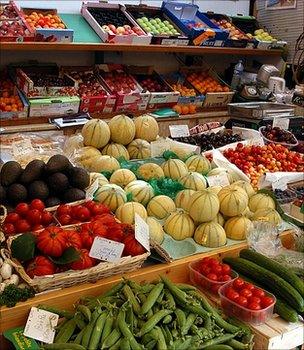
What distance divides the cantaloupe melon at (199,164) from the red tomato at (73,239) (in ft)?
4.28

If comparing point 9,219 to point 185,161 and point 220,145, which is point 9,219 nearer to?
point 185,161

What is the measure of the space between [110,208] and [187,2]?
399cm

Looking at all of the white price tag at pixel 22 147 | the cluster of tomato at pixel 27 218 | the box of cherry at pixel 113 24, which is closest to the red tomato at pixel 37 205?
the cluster of tomato at pixel 27 218

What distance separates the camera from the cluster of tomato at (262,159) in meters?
3.34

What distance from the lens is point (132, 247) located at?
2.06 meters

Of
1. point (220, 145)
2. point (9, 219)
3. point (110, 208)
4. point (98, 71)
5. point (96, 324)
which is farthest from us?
point (98, 71)

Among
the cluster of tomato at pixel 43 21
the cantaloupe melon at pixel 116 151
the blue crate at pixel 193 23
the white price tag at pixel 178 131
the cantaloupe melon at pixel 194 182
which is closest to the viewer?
the cantaloupe melon at pixel 194 182

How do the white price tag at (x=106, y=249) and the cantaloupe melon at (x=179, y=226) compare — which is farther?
the cantaloupe melon at (x=179, y=226)

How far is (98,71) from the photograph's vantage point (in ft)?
16.2

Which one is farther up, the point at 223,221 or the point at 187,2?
the point at 187,2

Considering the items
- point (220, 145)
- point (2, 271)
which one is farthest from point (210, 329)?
point (220, 145)

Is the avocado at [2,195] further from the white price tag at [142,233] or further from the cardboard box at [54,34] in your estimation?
the cardboard box at [54,34]

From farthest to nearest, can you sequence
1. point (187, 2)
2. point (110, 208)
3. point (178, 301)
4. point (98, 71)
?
point (187, 2) < point (98, 71) < point (110, 208) < point (178, 301)

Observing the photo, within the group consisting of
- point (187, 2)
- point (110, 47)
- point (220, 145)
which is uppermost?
point (187, 2)
